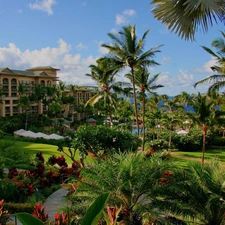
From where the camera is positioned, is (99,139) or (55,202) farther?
(99,139)

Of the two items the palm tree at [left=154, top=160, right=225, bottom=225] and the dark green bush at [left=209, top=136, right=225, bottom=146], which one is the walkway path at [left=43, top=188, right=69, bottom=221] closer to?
the palm tree at [left=154, top=160, right=225, bottom=225]

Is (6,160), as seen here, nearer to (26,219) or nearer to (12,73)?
(26,219)

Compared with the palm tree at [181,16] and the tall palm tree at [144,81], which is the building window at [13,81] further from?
the palm tree at [181,16]

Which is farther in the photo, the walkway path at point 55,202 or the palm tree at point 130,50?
the palm tree at point 130,50

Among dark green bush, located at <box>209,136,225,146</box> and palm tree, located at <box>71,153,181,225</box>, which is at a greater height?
palm tree, located at <box>71,153,181,225</box>

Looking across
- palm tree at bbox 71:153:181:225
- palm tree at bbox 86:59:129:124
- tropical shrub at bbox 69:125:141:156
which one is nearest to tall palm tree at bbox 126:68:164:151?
palm tree at bbox 86:59:129:124

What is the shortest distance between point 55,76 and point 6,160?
178 ft

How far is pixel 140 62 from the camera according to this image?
2130 cm

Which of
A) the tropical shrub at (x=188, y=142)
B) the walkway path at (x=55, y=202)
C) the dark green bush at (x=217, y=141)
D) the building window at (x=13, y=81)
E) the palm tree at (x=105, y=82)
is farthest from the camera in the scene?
the building window at (x=13, y=81)

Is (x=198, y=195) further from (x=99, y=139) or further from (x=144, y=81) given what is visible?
(x=144, y=81)

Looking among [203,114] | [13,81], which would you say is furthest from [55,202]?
[13,81]

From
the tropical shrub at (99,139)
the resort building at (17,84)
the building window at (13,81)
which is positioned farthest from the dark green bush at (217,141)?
the building window at (13,81)

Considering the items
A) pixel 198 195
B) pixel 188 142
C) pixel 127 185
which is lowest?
pixel 188 142

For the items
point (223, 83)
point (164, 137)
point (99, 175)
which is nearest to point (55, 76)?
point (164, 137)
